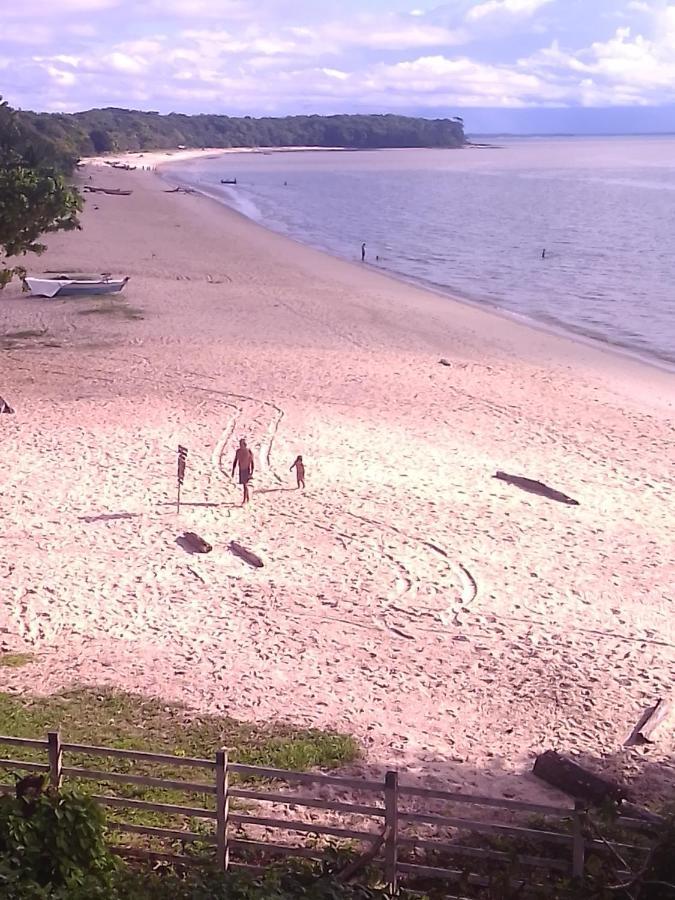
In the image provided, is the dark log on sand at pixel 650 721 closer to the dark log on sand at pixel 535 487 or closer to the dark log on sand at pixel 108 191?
→ the dark log on sand at pixel 535 487

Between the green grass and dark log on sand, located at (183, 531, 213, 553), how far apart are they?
349cm

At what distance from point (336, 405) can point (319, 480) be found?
184 inches

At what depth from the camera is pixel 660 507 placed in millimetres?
15055

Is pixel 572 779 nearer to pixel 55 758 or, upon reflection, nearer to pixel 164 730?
pixel 164 730

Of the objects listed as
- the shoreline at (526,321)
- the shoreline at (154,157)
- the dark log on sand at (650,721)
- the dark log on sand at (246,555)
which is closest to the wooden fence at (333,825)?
the dark log on sand at (650,721)

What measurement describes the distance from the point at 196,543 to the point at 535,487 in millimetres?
5609

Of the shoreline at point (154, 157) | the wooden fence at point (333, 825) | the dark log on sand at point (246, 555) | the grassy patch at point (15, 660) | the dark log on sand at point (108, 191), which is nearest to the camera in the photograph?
→ the wooden fence at point (333, 825)

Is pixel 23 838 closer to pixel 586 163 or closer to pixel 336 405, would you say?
pixel 336 405

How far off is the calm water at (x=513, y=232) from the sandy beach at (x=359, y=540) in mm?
10511

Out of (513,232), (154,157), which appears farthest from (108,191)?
(154,157)

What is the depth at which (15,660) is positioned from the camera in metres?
10.0

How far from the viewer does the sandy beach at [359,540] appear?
9.55 m

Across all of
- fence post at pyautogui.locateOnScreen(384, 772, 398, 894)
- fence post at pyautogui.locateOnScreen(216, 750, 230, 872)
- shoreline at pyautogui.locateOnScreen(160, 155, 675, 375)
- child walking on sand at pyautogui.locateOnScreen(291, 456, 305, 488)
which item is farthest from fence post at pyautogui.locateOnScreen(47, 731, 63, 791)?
shoreline at pyautogui.locateOnScreen(160, 155, 675, 375)

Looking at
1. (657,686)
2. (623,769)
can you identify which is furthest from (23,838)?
(657,686)
